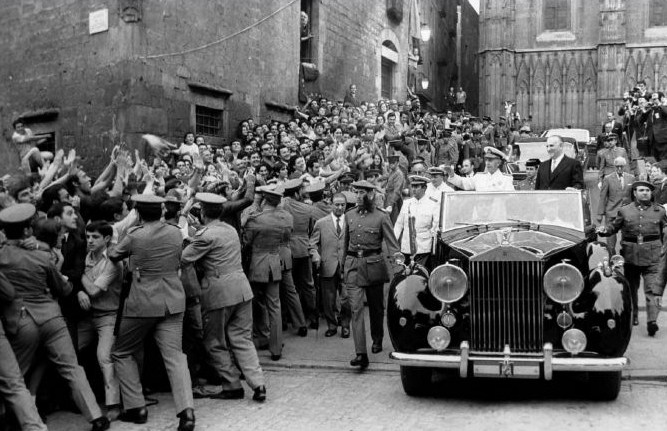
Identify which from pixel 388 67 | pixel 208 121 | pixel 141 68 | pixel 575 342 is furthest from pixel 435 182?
pixel 388 67

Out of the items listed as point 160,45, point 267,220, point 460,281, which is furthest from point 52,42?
point 460,281

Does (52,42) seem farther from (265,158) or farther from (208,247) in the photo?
(208,247)

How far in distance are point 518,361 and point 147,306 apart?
3.05 meters

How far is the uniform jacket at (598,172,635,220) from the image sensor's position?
1188cm

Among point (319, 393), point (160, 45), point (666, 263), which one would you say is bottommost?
point (319, 393)

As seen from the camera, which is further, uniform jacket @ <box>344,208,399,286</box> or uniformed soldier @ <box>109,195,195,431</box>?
uniform jacket @ <box>344,208,399,286</box>

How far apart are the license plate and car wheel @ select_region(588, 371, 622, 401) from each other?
65 cm

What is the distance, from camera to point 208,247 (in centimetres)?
690

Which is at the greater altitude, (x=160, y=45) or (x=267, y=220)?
(x=160, y=45)

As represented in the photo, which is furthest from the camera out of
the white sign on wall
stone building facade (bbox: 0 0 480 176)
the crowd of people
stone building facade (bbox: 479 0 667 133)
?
stone building facade (bbox: 479 0 667 133)

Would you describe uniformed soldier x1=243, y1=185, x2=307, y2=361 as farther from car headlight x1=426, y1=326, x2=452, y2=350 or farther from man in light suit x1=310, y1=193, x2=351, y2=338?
car headlight x1=426, y1=326, x2=452, y2=350

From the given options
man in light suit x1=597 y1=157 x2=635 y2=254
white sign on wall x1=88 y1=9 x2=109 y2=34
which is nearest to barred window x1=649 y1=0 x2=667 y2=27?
man in light suit x1=597 y1=157 x2=635 y2=254

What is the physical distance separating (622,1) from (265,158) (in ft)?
109

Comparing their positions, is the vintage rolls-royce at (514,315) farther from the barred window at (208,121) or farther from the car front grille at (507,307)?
the barred window at (208,121)
